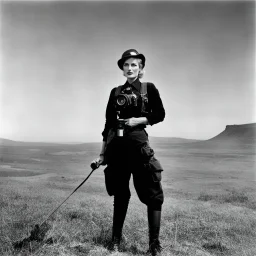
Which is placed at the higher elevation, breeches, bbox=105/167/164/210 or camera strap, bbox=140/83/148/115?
camera strap, bbox=140/83/148/115

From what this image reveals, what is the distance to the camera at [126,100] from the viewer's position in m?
3.37

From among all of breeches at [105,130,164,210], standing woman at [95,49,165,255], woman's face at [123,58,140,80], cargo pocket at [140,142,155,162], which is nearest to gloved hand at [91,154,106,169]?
standing woman at [95,49,165,255]

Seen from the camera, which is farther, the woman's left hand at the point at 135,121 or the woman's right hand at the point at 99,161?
the woman's right hand at the point at 99,161

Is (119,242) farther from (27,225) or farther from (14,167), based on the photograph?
(14,167)

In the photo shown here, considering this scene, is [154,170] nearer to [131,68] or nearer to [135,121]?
[135,121]

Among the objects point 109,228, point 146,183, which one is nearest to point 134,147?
point 146,183

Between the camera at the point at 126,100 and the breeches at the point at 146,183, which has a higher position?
the camera at the point at 126,100

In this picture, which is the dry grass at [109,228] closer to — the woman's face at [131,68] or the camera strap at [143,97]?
the camera strap at [143,97]

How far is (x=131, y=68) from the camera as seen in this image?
3604 millimetres

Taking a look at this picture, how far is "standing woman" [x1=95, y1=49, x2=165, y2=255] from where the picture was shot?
3.41 metres

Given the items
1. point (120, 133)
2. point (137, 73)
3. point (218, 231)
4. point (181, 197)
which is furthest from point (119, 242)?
point (181, 197)

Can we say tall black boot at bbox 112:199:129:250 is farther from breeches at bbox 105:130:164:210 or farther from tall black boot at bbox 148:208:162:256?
tall black boot at bbox 148:208:162:256

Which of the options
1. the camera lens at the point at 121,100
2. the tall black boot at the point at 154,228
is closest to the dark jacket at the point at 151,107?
the camera lens at the point at 121,100

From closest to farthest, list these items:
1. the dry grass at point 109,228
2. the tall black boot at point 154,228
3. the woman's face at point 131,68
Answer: the tall black boot at point 154,228
the dry grass at point 109,228
the woman's face at point 131,68
